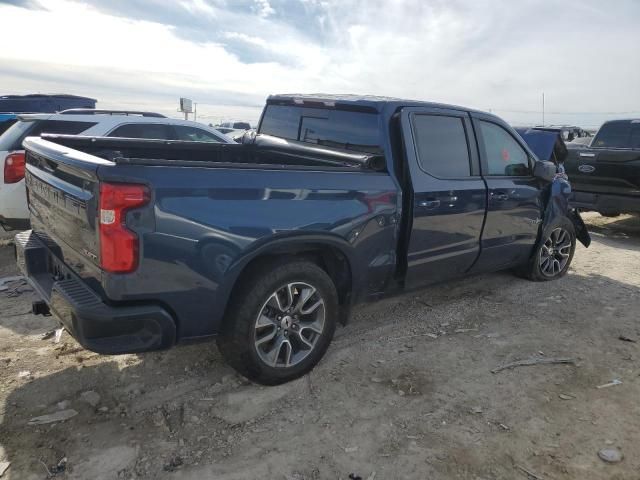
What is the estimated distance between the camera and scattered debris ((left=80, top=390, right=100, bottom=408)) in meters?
3.09

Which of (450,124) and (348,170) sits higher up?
(450,124)

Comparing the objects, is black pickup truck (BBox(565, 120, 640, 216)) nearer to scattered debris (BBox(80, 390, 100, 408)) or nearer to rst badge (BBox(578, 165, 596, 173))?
rst badge (BBox(578, 165, 596, 173))

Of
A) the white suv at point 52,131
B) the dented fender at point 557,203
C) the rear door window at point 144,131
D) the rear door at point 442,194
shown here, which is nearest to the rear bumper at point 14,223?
the white suv at point 52,131

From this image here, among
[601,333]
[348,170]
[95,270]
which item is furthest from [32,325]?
[601,333]

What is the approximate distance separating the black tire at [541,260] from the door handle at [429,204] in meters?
1.96

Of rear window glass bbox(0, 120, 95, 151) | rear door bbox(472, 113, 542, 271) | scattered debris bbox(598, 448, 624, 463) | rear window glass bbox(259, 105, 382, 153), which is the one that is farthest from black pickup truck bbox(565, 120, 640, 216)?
rear window glass bbox(0, 120, 95, 151)

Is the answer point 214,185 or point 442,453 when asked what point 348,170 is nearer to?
point 214,185

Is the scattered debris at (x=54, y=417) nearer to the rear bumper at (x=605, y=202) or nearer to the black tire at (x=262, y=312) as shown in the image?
the black tire at (x=262, y=312)

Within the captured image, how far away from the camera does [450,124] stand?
420 cm

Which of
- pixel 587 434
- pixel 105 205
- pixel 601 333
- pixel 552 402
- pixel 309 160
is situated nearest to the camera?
pixel 105 205

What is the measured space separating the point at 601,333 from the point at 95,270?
154 inches

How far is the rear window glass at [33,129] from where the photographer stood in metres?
6.00

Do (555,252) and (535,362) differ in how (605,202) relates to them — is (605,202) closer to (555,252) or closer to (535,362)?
(555,252)

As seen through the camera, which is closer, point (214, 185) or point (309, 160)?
point (214, 185)
